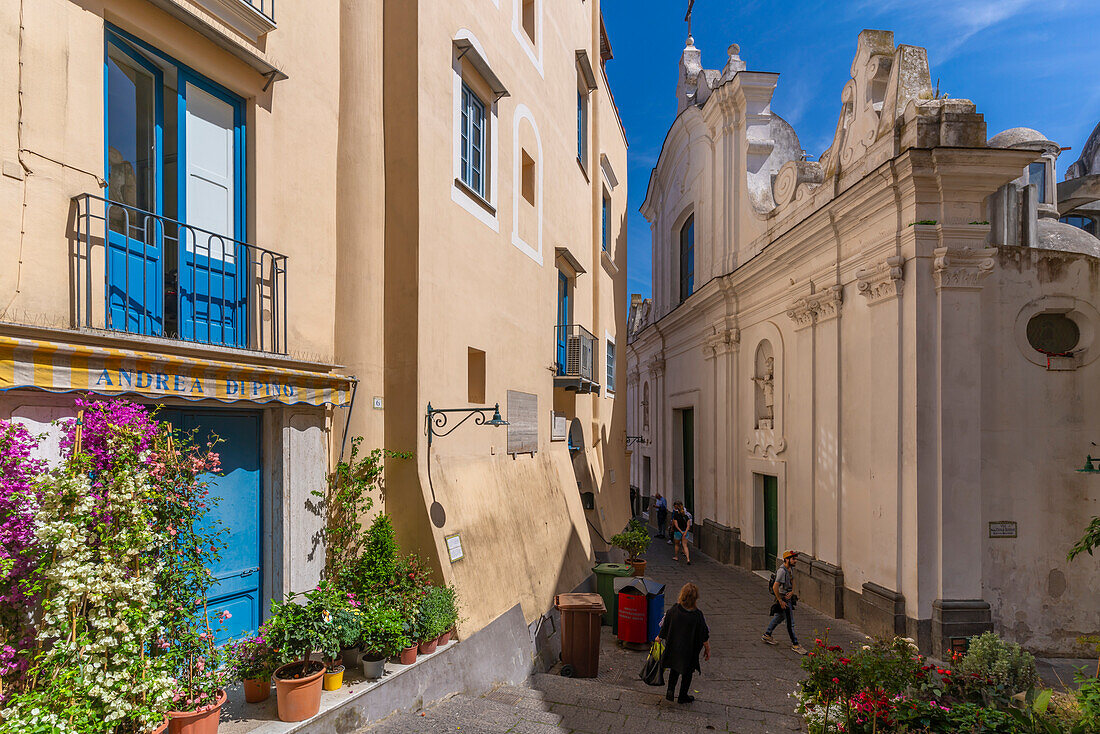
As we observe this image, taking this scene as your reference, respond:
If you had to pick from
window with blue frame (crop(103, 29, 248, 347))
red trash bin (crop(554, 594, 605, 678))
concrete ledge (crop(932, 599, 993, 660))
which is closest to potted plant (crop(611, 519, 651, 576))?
red trash bin (crop(554, 594, 605, 678))

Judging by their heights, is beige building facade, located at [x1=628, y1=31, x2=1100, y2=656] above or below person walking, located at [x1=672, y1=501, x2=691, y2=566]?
above

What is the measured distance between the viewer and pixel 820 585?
1257 cm

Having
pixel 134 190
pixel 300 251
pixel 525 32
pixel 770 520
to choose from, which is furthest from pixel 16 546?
pixel 770 520

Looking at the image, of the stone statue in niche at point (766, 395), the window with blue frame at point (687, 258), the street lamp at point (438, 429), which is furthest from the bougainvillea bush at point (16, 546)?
the window with blue frame at point (687, 258)

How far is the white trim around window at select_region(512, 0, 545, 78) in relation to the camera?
1047 cm

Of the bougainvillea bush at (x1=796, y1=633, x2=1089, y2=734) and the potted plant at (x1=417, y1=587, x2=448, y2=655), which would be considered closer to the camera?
the bougainvillea bush at (x1=796, y1=633, x2=1089, y2=734)

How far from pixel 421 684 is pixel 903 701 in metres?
4.08

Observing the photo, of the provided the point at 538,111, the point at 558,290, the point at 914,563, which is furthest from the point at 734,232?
the point at 914,563

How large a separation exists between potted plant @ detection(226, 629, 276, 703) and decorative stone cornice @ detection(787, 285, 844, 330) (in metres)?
11.1

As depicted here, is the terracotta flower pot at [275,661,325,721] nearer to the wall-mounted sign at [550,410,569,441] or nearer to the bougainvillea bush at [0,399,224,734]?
the bougainvillea bush at [0,399,224,734]

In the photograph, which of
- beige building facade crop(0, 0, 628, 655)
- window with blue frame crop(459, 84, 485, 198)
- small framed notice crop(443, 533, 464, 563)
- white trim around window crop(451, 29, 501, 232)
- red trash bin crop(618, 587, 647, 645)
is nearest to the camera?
beige building facade crop(0, 0, 628, 655)

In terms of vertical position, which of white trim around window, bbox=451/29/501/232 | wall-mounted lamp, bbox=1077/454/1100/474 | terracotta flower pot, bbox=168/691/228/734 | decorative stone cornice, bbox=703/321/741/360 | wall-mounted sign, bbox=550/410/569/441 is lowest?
terracotta flower pot, bbox=168/691/228/734

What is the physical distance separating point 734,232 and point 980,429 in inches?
376

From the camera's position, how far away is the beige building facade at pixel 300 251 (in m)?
4.61
